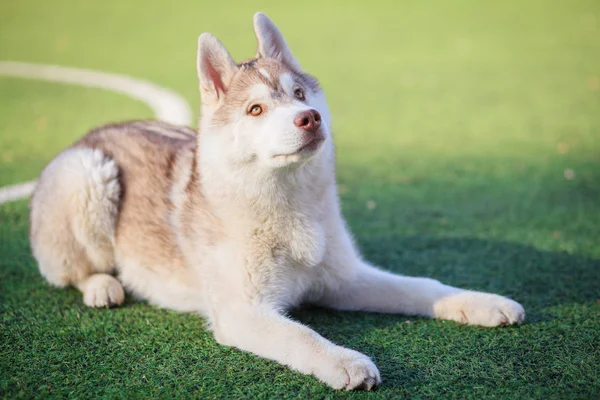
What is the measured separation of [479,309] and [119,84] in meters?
7.80

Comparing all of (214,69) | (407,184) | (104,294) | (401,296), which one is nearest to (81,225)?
(104,294)

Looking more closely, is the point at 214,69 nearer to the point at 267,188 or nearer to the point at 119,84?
the point at 267,188

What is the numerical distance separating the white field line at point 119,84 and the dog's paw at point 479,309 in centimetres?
469

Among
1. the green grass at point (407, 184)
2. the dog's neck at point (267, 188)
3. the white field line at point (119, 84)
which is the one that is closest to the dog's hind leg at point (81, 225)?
the green grass at point (407, 184)

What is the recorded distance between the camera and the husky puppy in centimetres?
354

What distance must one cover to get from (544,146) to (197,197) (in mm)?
4485

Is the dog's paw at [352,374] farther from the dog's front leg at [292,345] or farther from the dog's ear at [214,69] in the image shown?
the dog's ear at [214,69]

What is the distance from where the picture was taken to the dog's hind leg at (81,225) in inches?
175

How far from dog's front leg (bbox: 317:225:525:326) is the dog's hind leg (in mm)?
1403

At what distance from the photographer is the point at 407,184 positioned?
636 centimetres

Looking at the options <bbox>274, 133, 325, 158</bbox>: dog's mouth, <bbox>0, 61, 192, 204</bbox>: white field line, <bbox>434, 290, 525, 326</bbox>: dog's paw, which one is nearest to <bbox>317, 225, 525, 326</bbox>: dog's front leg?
<bbox>434, 290, 525, 326</bbox>: dog's paw

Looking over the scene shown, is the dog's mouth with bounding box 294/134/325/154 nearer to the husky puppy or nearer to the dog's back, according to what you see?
the husky puppy

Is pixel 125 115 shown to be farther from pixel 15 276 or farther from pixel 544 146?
pixel 544 146

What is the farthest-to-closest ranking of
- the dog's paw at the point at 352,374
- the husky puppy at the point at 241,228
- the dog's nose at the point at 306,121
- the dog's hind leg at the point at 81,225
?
the dog's hind leg at the point at 81,225 < the husky puppy at the point at 241,228 < the dog's nose at the point at 306,121 < the dog's paw at the point at 352,374
